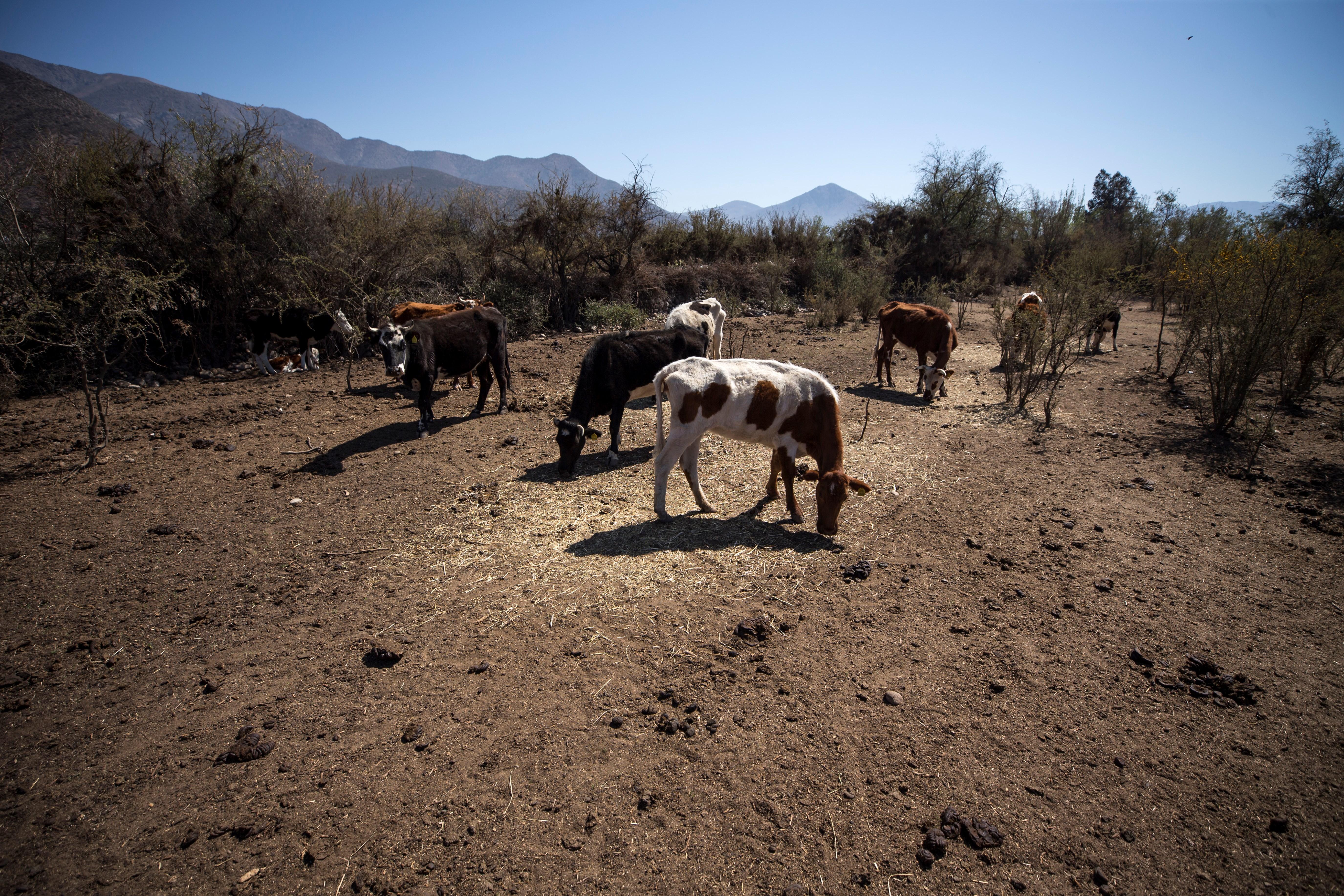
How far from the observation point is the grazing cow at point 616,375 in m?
7.92

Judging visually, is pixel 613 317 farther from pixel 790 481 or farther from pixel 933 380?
pixel 790 481

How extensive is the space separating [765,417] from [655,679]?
2.98 metres

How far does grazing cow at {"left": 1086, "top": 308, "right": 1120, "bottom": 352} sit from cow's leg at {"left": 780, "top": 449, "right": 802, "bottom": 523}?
12.8 metres

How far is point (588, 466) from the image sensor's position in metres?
7.87

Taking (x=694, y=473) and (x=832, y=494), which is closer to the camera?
(x=832, y=494)

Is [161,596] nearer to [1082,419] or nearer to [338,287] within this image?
[338,287]

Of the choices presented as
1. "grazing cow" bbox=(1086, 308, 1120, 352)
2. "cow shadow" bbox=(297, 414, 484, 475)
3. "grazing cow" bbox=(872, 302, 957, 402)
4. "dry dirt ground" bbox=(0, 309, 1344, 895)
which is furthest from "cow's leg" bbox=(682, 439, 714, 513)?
"grazing cow" bbox=(1086, 308, 1120, 352)

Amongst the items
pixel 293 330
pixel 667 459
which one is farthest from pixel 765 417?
pixel 293 330

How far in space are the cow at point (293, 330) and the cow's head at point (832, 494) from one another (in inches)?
448

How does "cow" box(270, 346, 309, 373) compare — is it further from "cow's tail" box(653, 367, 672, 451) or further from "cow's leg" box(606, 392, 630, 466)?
"cow's tail" box(653, 367, 672, 451)

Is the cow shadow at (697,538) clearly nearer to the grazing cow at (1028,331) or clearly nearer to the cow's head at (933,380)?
the cow's head at (933,380)

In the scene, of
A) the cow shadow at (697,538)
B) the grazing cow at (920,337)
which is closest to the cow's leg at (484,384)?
the cow shadow at (697,538)

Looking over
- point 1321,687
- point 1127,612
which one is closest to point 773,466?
point 1127,612

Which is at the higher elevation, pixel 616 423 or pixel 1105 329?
pixel 1105 329
